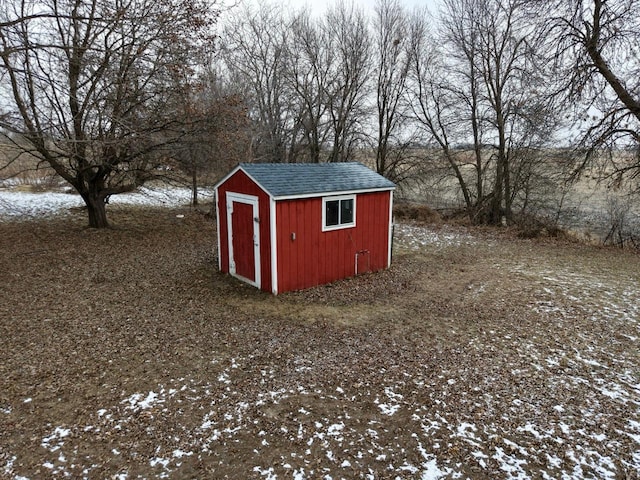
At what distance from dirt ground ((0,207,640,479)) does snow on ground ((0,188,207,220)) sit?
22.6 feet

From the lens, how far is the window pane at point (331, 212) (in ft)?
27.1

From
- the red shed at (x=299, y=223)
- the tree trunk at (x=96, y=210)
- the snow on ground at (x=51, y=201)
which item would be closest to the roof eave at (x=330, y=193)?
the red shed at (x=299, y=223)

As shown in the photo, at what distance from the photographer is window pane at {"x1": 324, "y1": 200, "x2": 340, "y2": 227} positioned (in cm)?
825

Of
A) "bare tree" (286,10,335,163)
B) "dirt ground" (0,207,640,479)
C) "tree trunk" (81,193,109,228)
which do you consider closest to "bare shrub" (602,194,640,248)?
"dirt ground" (0,207,640,479)

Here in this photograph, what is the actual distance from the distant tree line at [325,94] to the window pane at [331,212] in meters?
4.10

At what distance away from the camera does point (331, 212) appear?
8.34 m

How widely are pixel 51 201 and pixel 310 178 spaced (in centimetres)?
1467

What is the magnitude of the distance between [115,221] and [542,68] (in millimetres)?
15086

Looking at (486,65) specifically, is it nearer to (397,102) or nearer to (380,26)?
(397,102)

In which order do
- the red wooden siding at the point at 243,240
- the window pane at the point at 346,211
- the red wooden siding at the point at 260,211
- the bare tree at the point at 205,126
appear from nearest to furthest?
the red wooden siding at the point at 260,211 → the red wooden siding at the point at 243,240 → the window pane at the point at 346,211 → the bare tree at the point at 205,126

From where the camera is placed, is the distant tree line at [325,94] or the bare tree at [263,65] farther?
the bare tree at [263,65]

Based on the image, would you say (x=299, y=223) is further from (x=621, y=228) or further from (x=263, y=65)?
(x=263, y=65)

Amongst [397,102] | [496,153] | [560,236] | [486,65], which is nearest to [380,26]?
[397,102]

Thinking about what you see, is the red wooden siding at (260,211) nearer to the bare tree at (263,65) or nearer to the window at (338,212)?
the window at (338,212)
